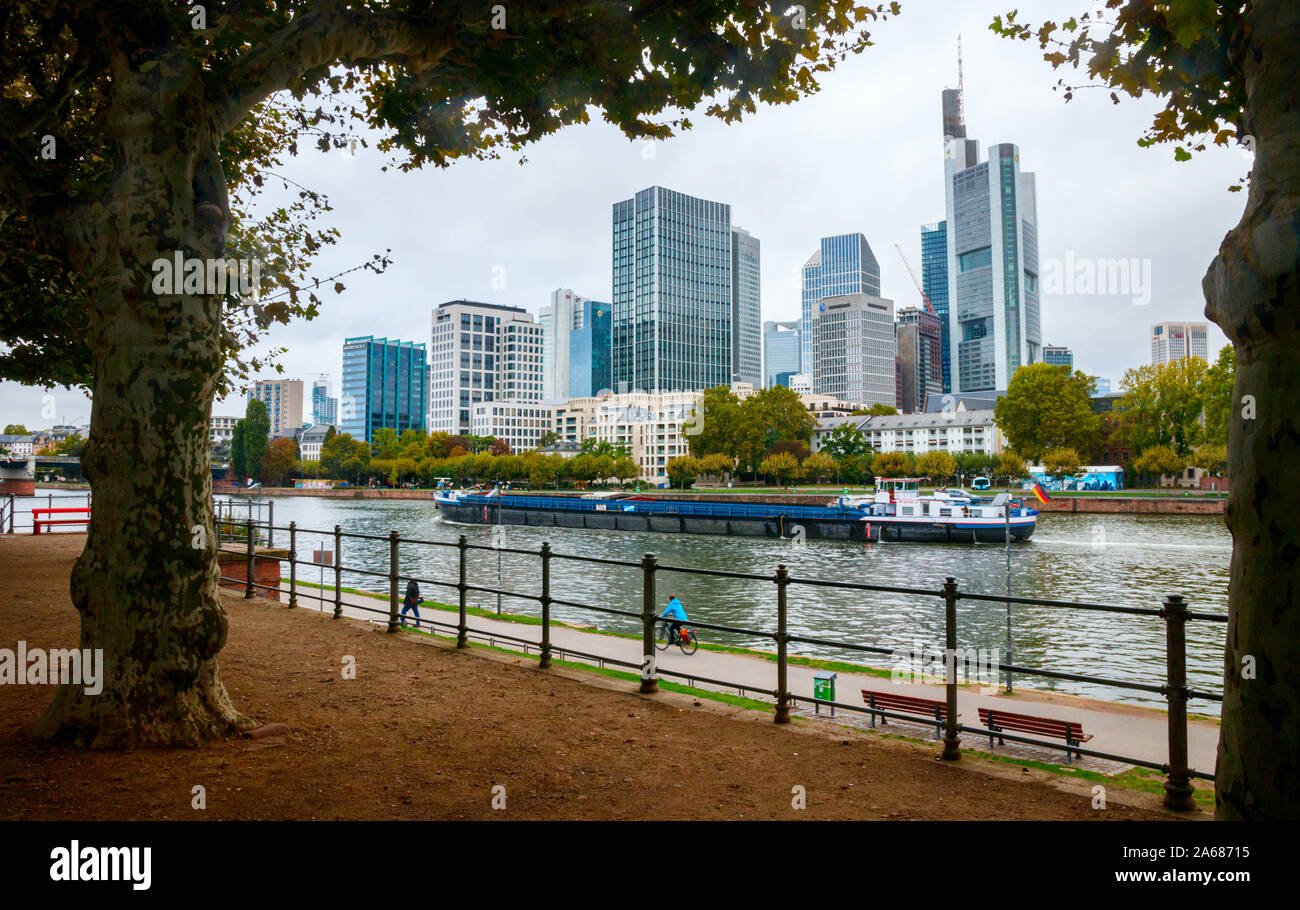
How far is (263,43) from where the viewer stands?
18.5ft

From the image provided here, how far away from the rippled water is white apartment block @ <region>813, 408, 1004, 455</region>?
76.9 m

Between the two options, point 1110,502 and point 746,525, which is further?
point 1110,502

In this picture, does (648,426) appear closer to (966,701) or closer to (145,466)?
(966,701)

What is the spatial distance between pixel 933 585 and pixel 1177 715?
2874 centimetres

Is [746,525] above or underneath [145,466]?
underneath

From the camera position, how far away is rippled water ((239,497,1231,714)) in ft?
64.0

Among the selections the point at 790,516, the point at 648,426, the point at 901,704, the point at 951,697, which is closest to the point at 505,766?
the point at 951,697

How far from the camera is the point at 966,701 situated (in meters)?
11.9

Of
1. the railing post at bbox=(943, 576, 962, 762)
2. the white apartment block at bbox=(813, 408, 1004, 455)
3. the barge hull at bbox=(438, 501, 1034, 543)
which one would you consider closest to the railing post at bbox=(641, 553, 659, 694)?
the railing post at bbox=(943, 576, 962, 762)

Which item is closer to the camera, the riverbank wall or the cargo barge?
the cargo barge

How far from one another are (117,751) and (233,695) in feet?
5.87

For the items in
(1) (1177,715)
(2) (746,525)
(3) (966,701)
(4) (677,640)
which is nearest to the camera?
(1) (1177,715)

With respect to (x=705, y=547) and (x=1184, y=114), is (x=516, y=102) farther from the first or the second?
(x=705, y=547)

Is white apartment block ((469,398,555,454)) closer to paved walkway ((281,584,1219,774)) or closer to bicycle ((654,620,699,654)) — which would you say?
bicycle ((654,620,699,654))
